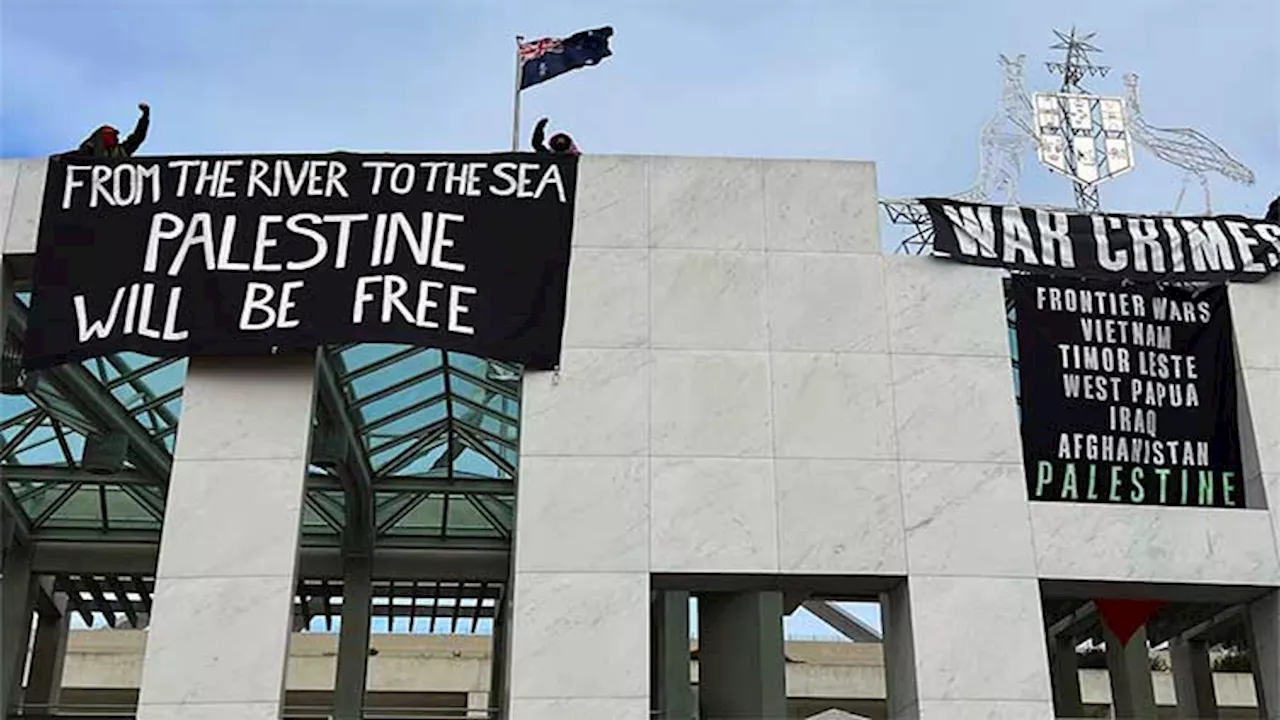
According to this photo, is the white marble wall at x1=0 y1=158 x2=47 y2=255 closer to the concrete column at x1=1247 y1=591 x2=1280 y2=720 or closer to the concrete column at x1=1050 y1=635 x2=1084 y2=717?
the concrete column at x1=1247 y1=591 x2=1280 y2=720

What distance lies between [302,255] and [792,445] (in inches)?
234

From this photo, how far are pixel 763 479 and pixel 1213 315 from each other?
6.14 m

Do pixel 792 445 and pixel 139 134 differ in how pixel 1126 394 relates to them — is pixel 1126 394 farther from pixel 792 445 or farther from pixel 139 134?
pixel 139 134

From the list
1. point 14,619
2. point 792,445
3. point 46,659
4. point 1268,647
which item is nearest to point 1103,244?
point 792,445

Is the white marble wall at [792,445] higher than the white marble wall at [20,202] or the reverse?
the reverse

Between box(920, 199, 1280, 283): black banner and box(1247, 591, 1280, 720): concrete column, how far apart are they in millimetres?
3894

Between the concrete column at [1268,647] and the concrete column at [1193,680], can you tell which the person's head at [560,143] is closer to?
the concrete column at [1268,647]

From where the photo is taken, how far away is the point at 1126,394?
51.0ft

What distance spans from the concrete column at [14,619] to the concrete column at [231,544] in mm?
12273

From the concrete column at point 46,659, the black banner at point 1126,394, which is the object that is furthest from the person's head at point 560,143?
the concrete column at point 46,659

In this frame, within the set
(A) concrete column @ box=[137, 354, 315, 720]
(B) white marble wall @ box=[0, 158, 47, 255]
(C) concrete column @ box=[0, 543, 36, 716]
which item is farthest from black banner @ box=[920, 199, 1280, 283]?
(C) concrete column @ box=[0, 543, 36, 716]

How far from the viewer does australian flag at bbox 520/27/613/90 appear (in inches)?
676

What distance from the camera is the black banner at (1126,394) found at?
15211mm

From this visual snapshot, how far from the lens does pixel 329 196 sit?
15.2 metres
